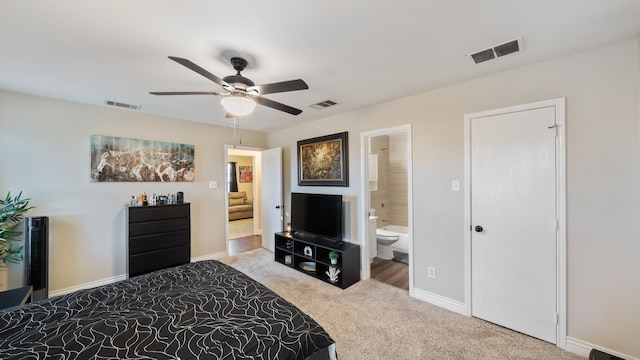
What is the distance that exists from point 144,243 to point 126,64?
7.58 ft

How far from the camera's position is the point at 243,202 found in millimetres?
8508

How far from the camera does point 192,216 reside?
404cm

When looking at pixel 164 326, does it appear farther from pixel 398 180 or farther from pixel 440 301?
pixel 398 180

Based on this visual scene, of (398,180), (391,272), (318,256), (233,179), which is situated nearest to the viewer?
(318,256)

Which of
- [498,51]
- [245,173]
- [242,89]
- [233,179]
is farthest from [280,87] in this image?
[245,173]

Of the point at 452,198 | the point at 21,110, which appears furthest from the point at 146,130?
the point at 452,198

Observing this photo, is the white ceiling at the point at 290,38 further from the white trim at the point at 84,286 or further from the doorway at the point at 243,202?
the doorway at the point at 243,202

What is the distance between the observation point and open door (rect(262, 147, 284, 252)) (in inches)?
183

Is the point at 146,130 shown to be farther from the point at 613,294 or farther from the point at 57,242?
the point at 613,294

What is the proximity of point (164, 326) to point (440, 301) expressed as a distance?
105 inches

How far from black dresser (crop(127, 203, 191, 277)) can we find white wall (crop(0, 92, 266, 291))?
0.45 meters

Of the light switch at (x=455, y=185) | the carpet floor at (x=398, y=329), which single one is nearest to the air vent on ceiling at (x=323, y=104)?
the light switch at (x=455, y=185)

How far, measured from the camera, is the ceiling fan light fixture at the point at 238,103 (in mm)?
1854

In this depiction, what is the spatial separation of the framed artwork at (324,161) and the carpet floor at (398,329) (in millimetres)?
1601
